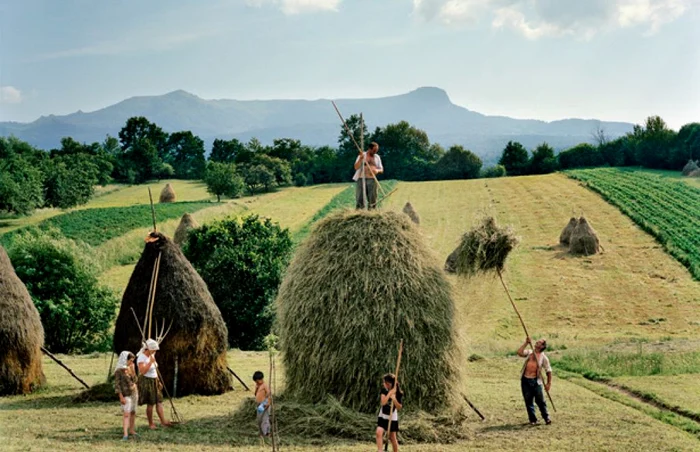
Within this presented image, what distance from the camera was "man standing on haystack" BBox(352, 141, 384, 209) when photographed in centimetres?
1850

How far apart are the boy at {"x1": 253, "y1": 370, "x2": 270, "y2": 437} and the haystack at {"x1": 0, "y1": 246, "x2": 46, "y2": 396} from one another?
28.9 feet

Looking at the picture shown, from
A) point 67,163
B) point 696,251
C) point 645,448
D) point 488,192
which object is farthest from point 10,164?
point 645,448

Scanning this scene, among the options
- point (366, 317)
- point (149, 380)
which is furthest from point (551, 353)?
point (149, 380)

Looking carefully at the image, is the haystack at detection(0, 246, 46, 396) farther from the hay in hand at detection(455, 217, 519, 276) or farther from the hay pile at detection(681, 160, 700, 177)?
the hay pile at detection(681, 160, 700, 177)

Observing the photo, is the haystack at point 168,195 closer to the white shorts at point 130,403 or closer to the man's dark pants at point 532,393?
the white shorts at point 130,403

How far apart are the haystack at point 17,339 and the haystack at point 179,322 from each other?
87.3 inches

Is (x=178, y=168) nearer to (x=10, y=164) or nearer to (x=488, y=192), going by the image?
(x=10, y=164)

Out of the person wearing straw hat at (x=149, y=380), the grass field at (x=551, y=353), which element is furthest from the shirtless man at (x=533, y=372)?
the person wearing straw hat at (x=149, y=380)

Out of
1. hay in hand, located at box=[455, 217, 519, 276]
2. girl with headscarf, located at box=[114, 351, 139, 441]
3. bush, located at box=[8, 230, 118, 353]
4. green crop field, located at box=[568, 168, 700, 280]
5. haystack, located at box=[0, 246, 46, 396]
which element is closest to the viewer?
girl with headscarf, located at box=[114, 351, 139, 441]

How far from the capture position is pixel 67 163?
95438mm

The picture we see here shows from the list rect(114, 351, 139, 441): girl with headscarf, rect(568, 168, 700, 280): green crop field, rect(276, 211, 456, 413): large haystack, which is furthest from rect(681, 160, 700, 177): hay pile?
rect(114, 351, 139, 441): girl with headscarf

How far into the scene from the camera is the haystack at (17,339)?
19.8 metres

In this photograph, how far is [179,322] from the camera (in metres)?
20.2

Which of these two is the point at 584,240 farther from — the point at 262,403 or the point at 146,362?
the point at 146,362
